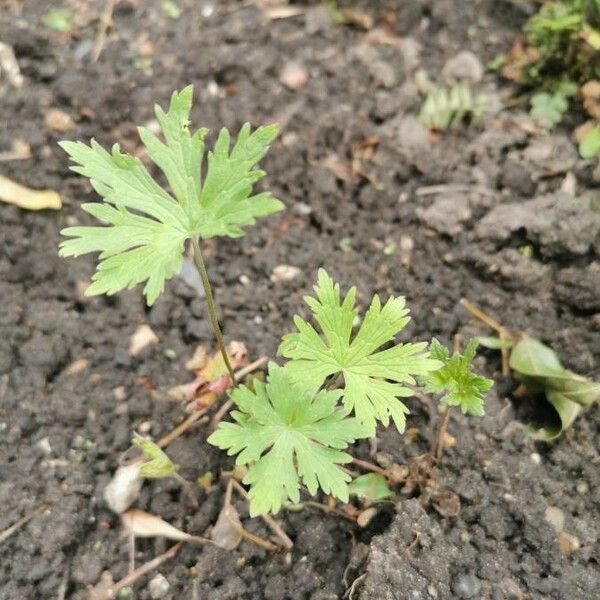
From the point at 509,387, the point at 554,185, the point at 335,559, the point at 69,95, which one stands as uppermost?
the point at 69,95

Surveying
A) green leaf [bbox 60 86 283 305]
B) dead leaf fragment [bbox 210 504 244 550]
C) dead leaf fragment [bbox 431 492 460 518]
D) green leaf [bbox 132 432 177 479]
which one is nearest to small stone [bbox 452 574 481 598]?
dead leaf fragment [bbox 431 492 460 518]

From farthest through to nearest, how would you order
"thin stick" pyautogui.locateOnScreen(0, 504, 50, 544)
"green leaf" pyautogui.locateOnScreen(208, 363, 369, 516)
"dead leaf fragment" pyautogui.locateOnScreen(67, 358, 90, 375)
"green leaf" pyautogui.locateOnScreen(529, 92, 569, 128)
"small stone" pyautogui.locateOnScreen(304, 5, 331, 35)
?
"small stone" pyautogui.locateOnScreen(304, 5, 331, 35) < "green leaf" pyautogui.locateOnScreen(529, 92, 569, 128) < "dead leaf fragment" pyautogui.locateOnScreen(67, 358, 90, 375) < "thin stick" pyautogui.locateOnScreen(0, 504, 50, 544) < "green leaf" pyautogui.locateOnScreen(208, 363, 369, 516)

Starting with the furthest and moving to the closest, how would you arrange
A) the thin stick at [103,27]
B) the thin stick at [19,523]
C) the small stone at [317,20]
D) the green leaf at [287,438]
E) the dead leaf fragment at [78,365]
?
the small stone at [317,20] < the thin stick at [103,27] < the dead leaf fragment at [78,365] < the thin stick at [19,523] < the green leaf at [287,438]

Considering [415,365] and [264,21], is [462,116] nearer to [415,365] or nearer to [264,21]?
[264,21]

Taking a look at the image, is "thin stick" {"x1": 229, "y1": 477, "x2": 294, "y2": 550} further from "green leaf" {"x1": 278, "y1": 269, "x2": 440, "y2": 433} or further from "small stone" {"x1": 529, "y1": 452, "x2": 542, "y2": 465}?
"small stone" {"x1": 529, "y1": 452, "x2": 542, "y2": 465}

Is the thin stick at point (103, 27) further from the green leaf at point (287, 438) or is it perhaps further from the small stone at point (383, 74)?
the green leaf at point (287, 438)

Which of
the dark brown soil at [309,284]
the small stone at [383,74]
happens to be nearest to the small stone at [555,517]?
the dark brown soil at [309,284]

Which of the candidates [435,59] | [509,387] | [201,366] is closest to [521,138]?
[435,59]
